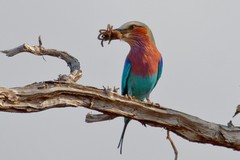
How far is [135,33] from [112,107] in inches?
141

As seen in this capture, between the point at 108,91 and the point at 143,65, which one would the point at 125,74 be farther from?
the point at 108,91

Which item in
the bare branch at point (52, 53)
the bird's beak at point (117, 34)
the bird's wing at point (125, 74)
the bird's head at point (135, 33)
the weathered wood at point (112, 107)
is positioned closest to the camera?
the weathered wood at point (112, 107)

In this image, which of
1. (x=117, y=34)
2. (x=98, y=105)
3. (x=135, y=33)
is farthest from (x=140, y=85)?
(x=98, y=105)

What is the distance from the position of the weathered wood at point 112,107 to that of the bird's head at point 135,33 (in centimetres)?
253

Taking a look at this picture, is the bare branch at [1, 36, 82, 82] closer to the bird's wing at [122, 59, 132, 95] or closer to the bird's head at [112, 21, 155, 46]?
the bird's head at [112, 21, 155, 46]

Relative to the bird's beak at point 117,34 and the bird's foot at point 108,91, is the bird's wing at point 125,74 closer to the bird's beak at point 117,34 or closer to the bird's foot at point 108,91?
the bird's beak at point 117,34

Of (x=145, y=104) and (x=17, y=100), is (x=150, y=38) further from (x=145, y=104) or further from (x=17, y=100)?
(x=17, y=100)

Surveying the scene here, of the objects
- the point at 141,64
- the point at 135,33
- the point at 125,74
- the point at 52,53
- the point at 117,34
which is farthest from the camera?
the point at 125,74

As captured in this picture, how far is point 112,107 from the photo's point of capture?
7109 millimetres

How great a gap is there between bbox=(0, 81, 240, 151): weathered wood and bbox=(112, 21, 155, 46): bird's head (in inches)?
99.4

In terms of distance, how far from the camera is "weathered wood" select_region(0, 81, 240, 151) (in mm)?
6445

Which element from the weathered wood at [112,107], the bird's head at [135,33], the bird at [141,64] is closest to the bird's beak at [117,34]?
the bird's head at [135,33]

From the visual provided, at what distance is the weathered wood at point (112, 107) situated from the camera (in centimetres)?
645

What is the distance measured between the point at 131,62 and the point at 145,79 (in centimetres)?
36
